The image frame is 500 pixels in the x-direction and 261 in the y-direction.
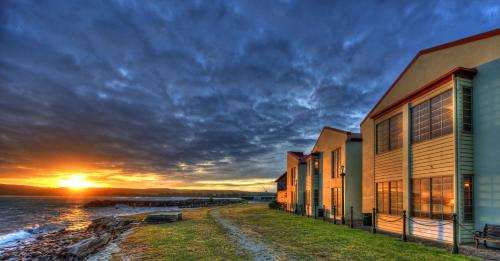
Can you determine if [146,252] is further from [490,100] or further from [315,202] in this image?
[315,202]

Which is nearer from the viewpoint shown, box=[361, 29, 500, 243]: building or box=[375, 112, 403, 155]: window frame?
box=[361, 29, 500, 243]: building

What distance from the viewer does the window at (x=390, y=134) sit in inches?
686

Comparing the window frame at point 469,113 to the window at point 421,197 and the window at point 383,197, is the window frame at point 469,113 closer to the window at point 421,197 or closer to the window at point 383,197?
the window at point 421,197

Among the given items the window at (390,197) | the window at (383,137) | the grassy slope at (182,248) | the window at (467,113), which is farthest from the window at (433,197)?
the grassy slope at (182,248)

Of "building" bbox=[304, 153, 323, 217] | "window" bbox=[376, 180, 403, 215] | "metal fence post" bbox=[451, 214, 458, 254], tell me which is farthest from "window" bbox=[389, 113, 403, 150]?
"building" bbox=[304, 153, 323, 217]

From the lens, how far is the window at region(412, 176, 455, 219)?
13.0 metres

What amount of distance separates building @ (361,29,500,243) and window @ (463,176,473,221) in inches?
1.0

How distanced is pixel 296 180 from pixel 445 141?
2461 centimetres

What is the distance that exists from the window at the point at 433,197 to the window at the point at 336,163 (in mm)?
9945

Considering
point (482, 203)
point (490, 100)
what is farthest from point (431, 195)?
point (490, 100)

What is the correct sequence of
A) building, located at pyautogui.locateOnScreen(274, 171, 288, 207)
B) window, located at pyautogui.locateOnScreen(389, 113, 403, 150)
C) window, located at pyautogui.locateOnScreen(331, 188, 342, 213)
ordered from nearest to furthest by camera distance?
window, located at pyautogui.locateOnScreen(389, 113, 403, 150)
window, located at pyautogui.locateOnScreen(331, 188, 342, 213)
building, located at pyautogui.locateOnScreen(274, 171, 288, 207)

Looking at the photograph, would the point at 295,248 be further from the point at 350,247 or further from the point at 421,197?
the point at 421,197

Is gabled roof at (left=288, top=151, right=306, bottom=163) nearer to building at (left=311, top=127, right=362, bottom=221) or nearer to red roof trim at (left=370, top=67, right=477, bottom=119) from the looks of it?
building at (left=311, top=127, right=362, bottom=221)

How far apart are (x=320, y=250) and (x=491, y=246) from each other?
594 cm
